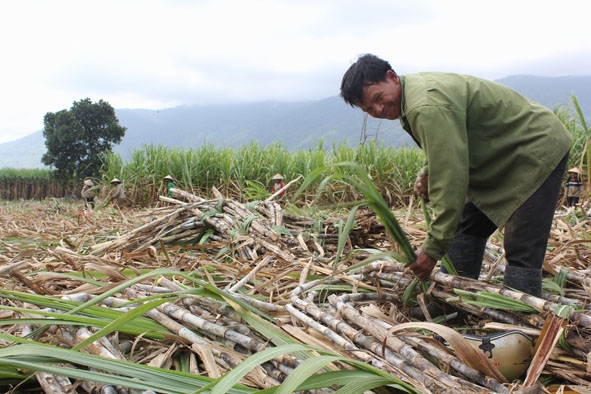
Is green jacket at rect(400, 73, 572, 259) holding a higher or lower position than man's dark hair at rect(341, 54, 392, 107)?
lower

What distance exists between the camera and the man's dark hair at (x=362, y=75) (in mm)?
1773

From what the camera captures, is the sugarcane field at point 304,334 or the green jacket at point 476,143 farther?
the green jacket at point 476,143

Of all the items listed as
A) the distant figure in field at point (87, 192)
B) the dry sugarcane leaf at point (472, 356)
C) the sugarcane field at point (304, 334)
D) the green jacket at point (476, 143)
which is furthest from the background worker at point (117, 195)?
the dry sugarcane leaf at point (472, 356)

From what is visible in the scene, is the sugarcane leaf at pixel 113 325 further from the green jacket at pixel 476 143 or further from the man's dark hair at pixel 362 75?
the man's dark hair at pixel 362 75

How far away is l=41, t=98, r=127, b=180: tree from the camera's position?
28266mm

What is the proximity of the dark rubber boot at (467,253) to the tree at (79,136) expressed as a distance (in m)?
28.3

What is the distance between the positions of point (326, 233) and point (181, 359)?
1.97m

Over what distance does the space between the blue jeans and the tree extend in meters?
28.7

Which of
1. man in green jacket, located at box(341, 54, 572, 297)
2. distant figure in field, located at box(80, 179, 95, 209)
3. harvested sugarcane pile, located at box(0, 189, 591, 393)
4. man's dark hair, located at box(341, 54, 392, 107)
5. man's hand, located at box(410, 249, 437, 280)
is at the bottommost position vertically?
distant figure in field, located at box(80, 179, 95, 209)

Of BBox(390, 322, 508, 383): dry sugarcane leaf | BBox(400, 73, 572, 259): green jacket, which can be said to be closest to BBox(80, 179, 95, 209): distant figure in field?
BBox(400, 73, 572, 259): green jacket

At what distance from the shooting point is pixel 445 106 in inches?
64.3

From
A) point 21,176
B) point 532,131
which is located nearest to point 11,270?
point 532,131

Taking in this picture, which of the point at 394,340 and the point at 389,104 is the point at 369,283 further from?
the point at 389,104

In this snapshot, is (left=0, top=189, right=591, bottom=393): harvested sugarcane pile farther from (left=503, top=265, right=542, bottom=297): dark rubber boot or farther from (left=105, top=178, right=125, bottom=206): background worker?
(left=105, top=178, right=125, bottom=206): background worker
